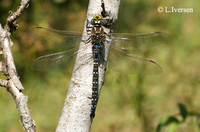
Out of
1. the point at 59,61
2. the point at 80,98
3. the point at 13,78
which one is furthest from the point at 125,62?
the point at 13,78

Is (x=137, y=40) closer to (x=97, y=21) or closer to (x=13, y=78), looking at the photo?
(x=97, y=21)

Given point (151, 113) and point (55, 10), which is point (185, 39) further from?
point (55, 10)

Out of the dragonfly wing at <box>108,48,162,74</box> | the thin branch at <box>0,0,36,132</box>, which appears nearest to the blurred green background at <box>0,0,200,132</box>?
the dragonfly wing at <box>108,48,162,74</box>

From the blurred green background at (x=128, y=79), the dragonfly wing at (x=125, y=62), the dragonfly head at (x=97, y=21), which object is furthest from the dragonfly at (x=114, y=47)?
the blurred green background at (x=128, y=79)

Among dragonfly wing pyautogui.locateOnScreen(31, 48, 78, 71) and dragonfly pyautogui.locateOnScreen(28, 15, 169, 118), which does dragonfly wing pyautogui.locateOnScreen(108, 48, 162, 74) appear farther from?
dragonfly wing pyautogui.locateOnScreen(31, 48, 78, 71)

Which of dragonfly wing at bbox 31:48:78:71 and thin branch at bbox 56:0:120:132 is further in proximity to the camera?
dragonfly wing at bbox 31:48:78:71

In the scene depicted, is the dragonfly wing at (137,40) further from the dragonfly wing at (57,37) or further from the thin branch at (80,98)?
the thin branch at (80,98)
